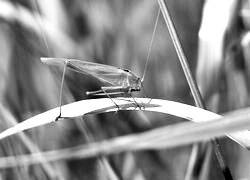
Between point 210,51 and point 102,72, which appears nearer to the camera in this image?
point 102,72

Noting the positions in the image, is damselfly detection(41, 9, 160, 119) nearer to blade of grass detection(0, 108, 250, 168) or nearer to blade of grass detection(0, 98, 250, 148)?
blade of grass detection(0, 98, 250, 148)

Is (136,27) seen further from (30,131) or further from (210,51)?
(30,131)

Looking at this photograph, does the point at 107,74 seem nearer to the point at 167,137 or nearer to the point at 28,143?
the point at 28,143

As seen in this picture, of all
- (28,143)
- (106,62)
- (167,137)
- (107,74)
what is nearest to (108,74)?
(107,74)

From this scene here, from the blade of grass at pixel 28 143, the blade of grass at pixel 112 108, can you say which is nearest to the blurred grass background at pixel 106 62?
the blade of grass at pixel 28 143

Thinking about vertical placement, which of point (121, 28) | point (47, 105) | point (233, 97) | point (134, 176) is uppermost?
point (121, 28)

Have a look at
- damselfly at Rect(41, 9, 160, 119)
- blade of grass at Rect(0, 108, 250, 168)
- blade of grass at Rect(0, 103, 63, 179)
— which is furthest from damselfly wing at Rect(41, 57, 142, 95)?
blade of grass at Rect(0, 108, 250, 168)

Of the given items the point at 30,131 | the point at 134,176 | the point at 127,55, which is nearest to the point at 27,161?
the point at 30,131

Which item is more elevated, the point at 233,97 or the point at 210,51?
the point at 210,51
